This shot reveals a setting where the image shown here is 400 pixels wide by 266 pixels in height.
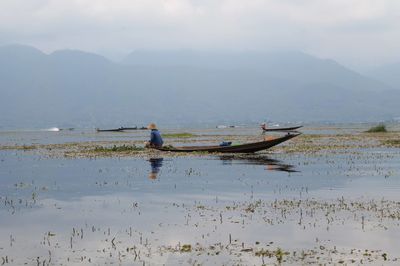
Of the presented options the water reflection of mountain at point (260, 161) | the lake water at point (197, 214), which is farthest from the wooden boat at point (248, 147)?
the lake water at point (197, 214)

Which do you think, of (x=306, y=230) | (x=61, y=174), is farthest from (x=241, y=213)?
(x=61, y=174)

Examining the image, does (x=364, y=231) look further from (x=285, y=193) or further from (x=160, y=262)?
(x=285, y=193)

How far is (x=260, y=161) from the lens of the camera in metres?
38.6

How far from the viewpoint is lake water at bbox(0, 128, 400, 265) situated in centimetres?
1441

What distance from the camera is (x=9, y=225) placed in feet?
59.5

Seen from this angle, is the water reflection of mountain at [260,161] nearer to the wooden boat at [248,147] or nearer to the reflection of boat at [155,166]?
the wooden boat at [248,147]

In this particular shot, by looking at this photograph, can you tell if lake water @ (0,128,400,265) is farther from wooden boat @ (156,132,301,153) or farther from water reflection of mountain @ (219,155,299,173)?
wooden boat @ (156,132,301,153)

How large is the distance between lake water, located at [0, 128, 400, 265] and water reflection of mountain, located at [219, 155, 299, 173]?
0.28 metres

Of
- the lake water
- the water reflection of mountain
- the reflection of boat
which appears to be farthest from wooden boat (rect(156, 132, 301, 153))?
the lake water

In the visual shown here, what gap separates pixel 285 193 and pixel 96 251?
10645mm

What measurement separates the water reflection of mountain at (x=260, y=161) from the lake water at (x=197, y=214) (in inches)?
11.1

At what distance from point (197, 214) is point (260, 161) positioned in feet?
64.7

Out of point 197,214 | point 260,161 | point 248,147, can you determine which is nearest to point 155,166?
point 260,161

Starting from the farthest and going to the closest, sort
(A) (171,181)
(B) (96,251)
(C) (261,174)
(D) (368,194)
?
(C) (261,174), (A) (171,181), (D) (368,194), (B) (96,251)
